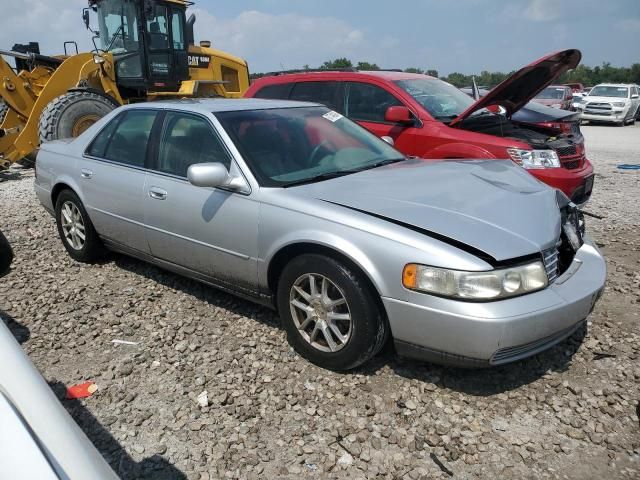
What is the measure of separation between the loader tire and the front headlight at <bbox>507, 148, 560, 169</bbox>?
6.78m

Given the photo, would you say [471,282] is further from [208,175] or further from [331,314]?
[208,175]

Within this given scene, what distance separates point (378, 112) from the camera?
6.07 m

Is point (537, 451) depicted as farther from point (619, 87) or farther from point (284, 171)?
point (619, 87)

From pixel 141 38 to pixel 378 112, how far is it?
6001 millimetres

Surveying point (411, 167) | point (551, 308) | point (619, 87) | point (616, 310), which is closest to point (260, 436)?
point (551, 308)

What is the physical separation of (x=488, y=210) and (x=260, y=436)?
Answer: 1723mm

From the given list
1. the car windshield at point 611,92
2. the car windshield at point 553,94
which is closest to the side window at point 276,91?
the car windshield at point 553,94

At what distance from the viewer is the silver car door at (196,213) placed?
3.35 metres

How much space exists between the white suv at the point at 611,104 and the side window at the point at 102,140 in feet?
71.7

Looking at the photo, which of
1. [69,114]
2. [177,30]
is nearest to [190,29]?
[177,30]

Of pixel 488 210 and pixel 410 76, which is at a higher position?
pixel 410 76

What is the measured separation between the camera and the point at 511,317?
255cm

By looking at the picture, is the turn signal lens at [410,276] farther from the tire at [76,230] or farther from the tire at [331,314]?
the tire at [76,230]

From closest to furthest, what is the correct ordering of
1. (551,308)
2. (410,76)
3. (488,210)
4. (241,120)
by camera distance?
(551,308) < (488,210) < (241,120) < (410,76)
